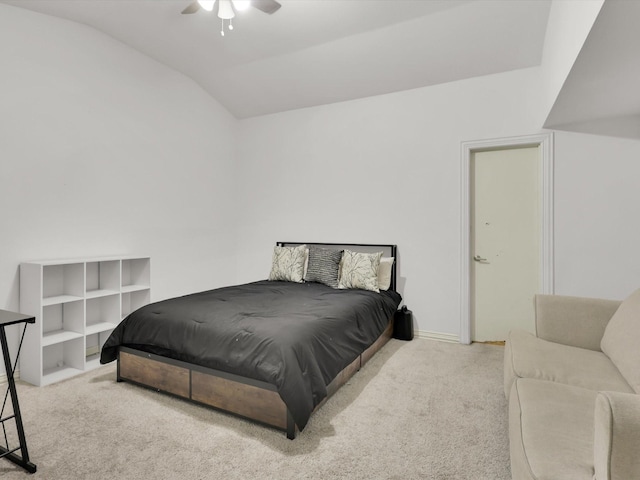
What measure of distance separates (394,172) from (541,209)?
148 centimetres

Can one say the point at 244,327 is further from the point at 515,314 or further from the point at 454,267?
the point at 515,314

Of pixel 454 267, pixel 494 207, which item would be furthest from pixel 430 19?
pixel 454 267

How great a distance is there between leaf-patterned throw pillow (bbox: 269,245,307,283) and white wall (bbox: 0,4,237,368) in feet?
3.63

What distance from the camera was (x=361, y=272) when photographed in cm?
368

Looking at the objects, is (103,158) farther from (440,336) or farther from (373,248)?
(440,336)

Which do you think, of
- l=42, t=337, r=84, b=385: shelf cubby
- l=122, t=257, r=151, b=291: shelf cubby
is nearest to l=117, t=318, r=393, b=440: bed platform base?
l=42, t=337, r=84, b=385: shelf cubby

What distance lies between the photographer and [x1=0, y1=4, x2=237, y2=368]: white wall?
290cm

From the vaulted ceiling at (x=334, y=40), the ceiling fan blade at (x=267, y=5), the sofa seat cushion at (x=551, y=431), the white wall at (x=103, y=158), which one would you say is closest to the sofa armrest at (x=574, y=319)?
the sofa seat cushion at (x=551, y=431)

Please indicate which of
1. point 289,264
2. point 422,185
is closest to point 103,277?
point 289,264

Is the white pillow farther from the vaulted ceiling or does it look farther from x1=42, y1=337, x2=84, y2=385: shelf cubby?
x1=42, y1=337, x2=84, y2=385: shelf cubby

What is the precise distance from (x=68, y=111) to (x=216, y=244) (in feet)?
7.18

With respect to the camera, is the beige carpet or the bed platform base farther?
the bed platform base

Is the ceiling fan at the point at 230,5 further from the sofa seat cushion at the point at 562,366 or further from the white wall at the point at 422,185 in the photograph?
the sofa seat cushion at the point at 562,366

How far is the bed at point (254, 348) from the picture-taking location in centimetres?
206
